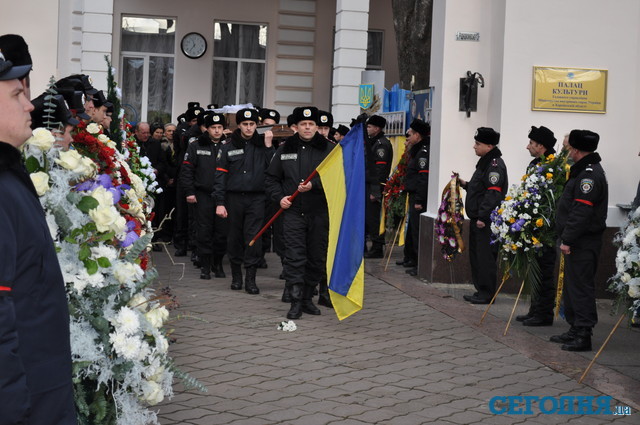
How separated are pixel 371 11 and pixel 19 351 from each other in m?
24.0

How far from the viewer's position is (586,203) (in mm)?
8703

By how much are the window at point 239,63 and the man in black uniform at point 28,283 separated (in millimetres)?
22380

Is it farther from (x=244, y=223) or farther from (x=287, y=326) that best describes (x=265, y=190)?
(x=287, y=326)

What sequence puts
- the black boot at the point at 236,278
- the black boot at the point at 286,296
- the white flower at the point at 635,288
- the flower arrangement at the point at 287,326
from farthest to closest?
the black boot at the point at 236,278 → the black boot at the point at 286,296 → the flower arrangement at the point at 287,326 → the white flower at the point at 635,288

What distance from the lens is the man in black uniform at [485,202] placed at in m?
11.1

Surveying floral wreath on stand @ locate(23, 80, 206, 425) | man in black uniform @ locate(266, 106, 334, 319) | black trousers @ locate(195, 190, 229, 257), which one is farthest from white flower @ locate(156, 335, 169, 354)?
black trousers @ locate(195, 190, 229, 257)

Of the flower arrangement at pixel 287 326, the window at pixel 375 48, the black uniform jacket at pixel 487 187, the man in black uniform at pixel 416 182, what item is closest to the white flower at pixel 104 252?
the flower arrangement at pixel 287 326

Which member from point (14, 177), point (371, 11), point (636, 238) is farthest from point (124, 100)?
point (14, 177)

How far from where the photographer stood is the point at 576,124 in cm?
1232

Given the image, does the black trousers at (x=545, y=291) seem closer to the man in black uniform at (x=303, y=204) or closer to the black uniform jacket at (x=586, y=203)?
the black uniform jacket at (x=586, y=203)

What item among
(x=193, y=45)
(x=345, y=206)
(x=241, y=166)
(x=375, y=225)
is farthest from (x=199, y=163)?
(x=193, y=45)

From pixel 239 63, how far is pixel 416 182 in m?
12.3

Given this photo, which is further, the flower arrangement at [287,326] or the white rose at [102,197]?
the flower arrangement at [287,326]

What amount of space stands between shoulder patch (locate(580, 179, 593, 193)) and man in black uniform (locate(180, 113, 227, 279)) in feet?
18.6
